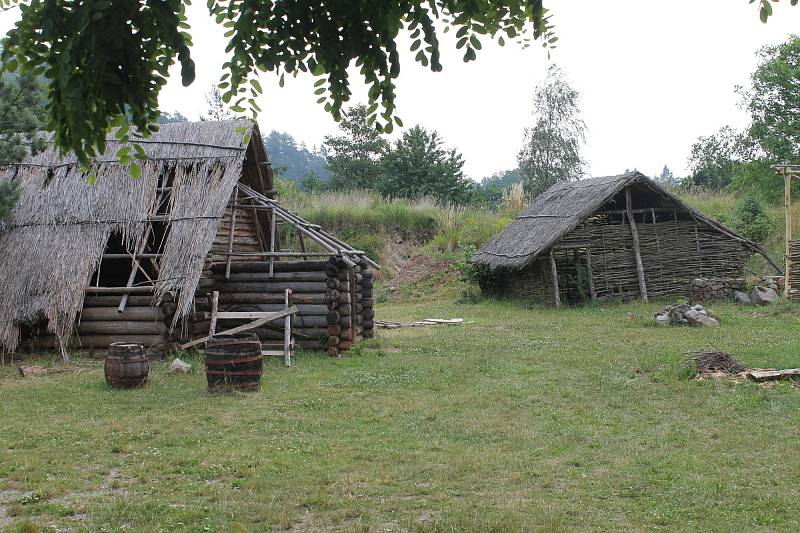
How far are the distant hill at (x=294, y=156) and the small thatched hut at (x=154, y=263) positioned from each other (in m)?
85.6

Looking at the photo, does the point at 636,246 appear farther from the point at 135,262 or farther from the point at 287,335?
the point at 135,262

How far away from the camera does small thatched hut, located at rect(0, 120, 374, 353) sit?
550 inches

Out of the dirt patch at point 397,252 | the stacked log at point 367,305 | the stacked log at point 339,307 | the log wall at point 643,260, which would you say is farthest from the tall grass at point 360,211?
the stacked log at point 339,307

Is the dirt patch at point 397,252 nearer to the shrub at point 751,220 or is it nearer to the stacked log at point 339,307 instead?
the shrub at point 751,220

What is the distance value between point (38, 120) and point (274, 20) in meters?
10.1

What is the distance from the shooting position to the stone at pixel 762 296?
63.4 feet

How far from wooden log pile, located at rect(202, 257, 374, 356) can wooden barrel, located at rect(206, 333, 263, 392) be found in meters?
3.64

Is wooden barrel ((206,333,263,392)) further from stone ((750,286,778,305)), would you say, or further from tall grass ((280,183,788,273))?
tall grass ((280,183,788,273))

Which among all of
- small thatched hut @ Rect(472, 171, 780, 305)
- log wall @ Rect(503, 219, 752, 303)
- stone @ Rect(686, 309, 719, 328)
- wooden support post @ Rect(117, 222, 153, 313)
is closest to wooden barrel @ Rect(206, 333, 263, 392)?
wooden support post @ Rect(117, 222, 153, 313)

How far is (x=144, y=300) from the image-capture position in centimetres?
1463

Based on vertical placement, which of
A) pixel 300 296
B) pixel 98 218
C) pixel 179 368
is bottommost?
pixel 179 368

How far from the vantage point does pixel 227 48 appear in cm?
397

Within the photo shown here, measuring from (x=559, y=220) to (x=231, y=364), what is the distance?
14406mm

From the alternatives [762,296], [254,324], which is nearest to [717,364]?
[254,324]
